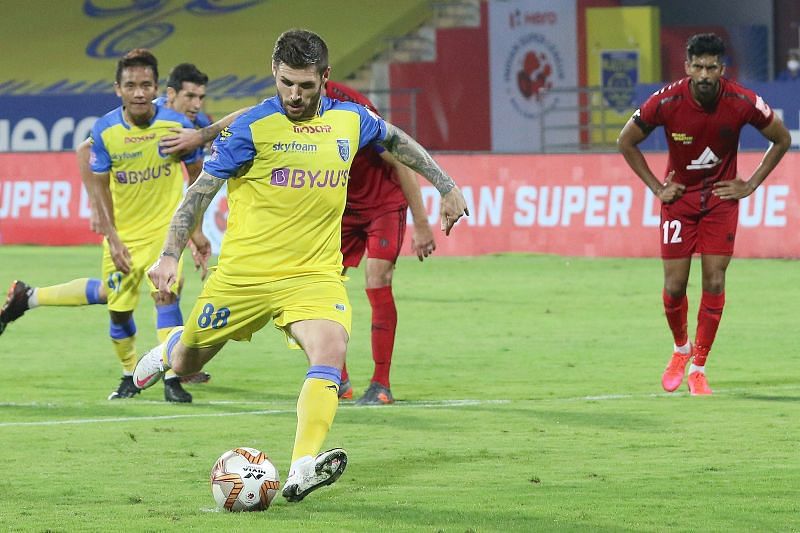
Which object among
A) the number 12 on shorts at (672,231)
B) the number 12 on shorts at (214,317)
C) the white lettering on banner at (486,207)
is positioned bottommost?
the white lettering on banner at (486,207)

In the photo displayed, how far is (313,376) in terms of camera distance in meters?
7.25

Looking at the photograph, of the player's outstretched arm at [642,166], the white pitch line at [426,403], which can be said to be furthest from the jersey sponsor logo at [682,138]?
the white pitch line at [426,403]

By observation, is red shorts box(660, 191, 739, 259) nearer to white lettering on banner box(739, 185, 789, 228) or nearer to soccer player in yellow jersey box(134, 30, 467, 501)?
soccer player in yellow jersey box(134, 30, 467, 501)

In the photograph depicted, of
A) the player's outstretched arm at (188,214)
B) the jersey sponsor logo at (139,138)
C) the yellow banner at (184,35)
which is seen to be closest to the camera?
the player's outstretched arm at (188,214)

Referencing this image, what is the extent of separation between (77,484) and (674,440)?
300 centimetres

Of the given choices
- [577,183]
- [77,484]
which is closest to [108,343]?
[77,484]

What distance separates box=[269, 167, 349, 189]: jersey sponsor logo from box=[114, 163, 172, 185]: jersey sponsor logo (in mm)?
3903

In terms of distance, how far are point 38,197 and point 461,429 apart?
16433 mm

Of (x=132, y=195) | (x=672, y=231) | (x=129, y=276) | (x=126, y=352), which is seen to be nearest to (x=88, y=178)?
(x=132, y=195)

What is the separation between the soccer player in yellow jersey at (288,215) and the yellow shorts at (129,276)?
346 cm

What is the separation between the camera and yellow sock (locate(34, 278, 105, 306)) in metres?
11.8

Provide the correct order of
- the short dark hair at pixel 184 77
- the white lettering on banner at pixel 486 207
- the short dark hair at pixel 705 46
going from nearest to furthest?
the short dark hair at pixel 705 46 < the short dark hair at pixel 184 77 < the white lettering on banner at pixel 486 207

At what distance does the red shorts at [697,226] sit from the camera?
10.9 meters

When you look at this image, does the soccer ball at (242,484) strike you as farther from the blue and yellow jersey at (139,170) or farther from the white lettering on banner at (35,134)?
the white lettering on banner at (35,134)
